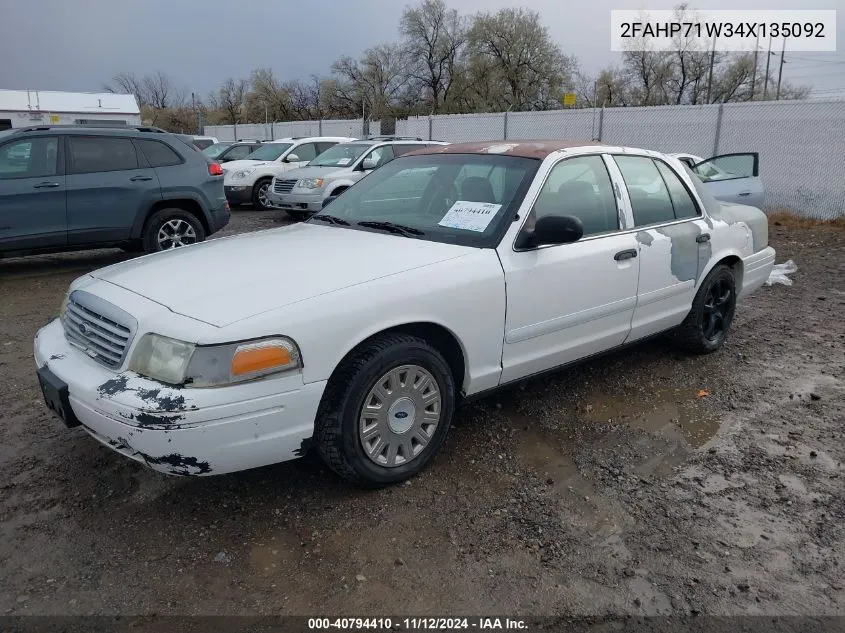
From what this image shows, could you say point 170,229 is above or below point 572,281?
below

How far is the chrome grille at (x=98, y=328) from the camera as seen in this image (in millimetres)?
2824

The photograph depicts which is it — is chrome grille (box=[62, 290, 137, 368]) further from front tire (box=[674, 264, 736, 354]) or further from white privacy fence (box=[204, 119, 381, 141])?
white privacy fence (box=[204, 119, 381, 141])

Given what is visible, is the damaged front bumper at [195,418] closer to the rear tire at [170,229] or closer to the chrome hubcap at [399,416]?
the chrome hubcap at [399,416]

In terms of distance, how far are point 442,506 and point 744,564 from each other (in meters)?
1.30

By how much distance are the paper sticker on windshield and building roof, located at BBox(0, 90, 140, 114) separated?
2311 centimetres

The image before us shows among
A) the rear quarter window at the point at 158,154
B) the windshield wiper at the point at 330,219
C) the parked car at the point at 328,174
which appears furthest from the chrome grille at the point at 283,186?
the windshield wiper at the point at 330,219

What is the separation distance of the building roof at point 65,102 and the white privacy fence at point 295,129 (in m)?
8.78

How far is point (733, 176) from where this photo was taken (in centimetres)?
1083

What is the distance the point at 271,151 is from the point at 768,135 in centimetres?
1105

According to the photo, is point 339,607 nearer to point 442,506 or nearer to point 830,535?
point 442,506

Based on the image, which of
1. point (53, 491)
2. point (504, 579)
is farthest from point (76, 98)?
point (504, 579)

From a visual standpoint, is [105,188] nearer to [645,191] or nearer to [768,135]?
[645,191]

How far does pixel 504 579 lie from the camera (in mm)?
2619

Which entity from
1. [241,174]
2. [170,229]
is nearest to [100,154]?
[170,229]
